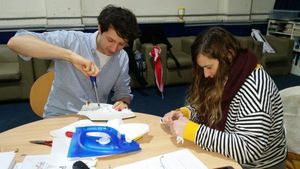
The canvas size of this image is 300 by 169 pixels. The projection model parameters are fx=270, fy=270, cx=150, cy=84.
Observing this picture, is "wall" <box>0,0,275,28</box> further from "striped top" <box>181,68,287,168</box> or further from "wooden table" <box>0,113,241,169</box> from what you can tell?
"striped top" <box>181,68,287,168</box>

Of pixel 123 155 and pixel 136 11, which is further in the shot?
pixel 136 11

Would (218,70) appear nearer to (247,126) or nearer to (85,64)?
(247,126)

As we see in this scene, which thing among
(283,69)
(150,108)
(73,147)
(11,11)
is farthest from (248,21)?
(73,147)

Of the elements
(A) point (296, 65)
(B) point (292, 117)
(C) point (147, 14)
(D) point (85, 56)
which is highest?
(C) point (147, 14)

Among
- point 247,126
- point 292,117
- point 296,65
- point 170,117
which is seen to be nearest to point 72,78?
point 170,117

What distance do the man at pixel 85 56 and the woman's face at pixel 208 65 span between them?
40cm

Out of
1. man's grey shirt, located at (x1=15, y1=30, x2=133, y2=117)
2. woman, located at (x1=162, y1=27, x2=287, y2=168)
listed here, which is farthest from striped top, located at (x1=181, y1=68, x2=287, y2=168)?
man's grey shirt, located at (x1=15, y1=30, x2=133, y2=117)

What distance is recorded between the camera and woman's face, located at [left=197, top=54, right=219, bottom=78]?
3.97 feet

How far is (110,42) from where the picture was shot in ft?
4.85

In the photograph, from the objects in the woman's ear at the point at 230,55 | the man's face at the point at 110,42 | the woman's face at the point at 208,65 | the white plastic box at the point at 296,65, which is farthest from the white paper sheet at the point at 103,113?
the white plastic box at the point at 296,65

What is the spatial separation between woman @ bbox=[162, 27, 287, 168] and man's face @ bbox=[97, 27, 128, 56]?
0.42m

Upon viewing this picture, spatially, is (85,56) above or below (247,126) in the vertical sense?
above

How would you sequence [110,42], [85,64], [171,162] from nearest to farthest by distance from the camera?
[171,162] < [85,64] < [110,42]

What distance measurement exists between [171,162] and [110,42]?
2.46 ft
